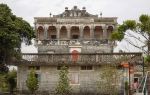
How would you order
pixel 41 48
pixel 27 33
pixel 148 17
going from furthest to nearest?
pixel 41 48
pixel 27 33
pixel 148 17

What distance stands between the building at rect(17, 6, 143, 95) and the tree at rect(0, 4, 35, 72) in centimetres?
249

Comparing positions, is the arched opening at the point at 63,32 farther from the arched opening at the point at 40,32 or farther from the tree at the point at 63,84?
the tree at the point at 63,84

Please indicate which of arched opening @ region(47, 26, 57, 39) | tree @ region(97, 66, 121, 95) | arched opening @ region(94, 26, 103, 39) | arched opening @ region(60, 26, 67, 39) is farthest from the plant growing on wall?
arched opening @ region(47, 26, 57, 39)

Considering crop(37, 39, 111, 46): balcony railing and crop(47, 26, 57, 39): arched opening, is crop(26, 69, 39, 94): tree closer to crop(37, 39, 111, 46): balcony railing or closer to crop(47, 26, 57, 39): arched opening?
crop(37, 39, 111, 46): balcony railing

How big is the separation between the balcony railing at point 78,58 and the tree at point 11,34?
1806 mm

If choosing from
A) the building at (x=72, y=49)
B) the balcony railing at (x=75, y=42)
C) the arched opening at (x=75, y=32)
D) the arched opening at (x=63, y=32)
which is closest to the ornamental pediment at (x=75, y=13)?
the building at (x=72, y=49)

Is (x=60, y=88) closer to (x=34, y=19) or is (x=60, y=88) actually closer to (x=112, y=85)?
(x=112, y=85)

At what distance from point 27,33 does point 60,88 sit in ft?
19.4

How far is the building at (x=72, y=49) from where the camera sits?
145 ft

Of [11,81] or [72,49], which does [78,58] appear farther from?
[72,49]

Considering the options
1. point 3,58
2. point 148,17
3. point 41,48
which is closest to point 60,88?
point 3,58

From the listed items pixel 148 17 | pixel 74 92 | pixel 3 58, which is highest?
pixel 148 17

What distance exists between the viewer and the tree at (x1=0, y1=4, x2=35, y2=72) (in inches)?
1537

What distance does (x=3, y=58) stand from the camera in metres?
41.3
